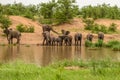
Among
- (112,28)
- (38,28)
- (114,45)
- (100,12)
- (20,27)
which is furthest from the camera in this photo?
(100,12)

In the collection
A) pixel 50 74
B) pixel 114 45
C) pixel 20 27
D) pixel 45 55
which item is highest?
pixel 50 74

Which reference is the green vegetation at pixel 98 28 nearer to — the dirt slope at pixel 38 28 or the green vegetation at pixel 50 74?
the dirt slope at pixel 38 28

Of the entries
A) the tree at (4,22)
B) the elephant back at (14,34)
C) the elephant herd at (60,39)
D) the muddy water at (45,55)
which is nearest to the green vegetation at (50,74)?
the muddy water at (45,55)

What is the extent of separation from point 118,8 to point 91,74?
33.3 meters

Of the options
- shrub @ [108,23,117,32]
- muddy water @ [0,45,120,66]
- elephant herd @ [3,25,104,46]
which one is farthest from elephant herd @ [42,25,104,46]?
shrub @ [108,23,117,32]

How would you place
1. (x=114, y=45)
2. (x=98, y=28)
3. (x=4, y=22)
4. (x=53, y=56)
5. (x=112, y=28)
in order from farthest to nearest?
(x=112, y=28) < (x=98, y=28) < (x=4, y=22) < (x=114, y=45) < (x=53, y=56)

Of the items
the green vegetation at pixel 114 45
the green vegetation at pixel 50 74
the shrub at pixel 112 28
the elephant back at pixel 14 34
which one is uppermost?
the green vegetation at pixel 50 74

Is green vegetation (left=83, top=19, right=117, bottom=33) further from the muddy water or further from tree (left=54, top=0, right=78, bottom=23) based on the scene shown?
the muddy water

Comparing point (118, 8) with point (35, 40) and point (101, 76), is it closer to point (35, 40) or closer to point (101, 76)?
point (35, 40)

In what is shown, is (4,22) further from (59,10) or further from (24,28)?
(59,10)

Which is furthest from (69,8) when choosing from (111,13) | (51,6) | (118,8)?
(118,8)

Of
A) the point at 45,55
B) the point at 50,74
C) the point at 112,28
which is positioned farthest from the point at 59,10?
the point at 50,74

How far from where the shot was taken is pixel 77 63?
15227 millimetres

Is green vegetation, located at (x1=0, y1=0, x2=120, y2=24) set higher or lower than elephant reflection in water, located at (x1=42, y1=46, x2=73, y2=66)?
higher
